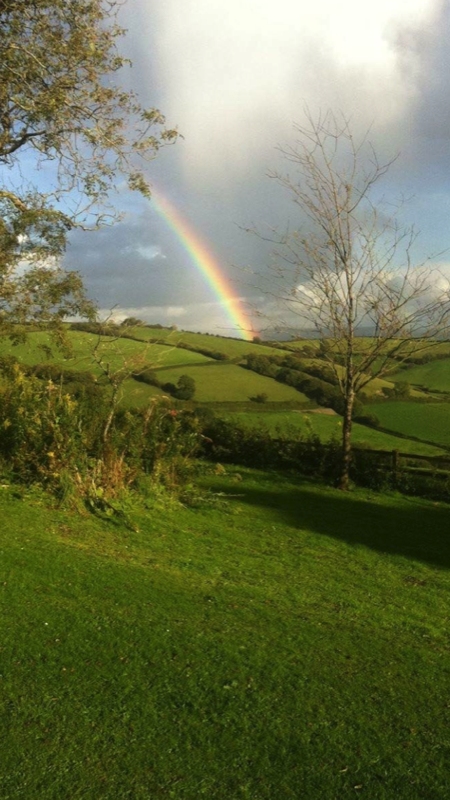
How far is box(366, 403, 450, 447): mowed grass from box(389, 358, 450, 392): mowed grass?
2885mm

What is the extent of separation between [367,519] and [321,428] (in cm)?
851

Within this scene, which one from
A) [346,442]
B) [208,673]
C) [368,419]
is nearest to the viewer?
[208,673]

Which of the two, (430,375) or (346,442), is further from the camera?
(430,375)

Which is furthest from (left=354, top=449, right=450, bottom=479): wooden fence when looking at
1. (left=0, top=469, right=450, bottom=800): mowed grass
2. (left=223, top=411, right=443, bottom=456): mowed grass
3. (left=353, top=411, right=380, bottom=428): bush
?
(left=0, top=469, right=450, bottom=800): mowed grass

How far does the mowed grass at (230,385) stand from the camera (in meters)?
24.7

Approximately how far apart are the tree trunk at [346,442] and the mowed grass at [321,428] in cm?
175

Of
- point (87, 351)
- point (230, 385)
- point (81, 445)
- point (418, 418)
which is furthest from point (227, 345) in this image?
point (81, 445)

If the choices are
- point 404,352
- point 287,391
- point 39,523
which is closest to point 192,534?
point 39,523

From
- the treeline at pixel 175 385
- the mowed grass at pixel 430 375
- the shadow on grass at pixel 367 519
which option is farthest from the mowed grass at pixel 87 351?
the mowed grass at pixel 430 375

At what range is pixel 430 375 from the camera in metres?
27.9

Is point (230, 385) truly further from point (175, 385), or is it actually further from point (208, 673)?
point (208, 673)

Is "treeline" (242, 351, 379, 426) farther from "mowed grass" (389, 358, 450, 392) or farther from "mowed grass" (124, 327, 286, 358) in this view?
"mowed grass" (389, 358, 450, 392)

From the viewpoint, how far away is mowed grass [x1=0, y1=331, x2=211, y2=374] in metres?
12.7

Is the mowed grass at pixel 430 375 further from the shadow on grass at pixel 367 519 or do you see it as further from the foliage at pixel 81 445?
the foliage at pixel 81 445
